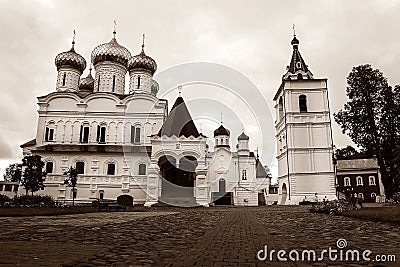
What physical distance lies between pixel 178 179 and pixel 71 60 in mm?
18315

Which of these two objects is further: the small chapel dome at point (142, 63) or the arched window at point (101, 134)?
the small chapel dome at point (142, 63)

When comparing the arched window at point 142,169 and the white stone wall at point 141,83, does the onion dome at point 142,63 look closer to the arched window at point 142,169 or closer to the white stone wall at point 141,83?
the white stone wall at point 141,83

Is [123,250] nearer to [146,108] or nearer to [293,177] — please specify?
[293,177]

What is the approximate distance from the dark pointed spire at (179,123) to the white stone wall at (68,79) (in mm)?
11781

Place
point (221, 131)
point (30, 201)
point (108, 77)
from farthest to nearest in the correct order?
point (221, 131)
point (108, 77)
point (30, 201)

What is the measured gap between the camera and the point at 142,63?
39781 millimetres

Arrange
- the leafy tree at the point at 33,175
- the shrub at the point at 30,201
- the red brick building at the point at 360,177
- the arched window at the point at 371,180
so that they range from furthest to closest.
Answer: the arched window at the point at 371,180
the red brick building at the point at 360,177
the leafy tree at the point at 33,175
the shrub at the point at 30,201

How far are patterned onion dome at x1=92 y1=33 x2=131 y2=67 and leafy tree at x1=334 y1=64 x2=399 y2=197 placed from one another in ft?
80.2

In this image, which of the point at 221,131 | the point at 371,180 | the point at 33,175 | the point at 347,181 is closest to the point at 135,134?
the point at 221,131

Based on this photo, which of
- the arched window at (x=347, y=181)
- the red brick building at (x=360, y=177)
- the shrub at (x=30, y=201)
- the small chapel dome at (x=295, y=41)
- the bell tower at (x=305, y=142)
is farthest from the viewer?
the arched window at (x=347, y=181)

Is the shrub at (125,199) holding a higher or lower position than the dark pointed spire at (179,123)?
lower

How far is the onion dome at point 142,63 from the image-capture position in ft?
131

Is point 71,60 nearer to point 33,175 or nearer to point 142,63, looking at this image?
point 142,63

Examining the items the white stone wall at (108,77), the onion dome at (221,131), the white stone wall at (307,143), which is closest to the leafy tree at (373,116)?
the white stone wall at (307,143)
